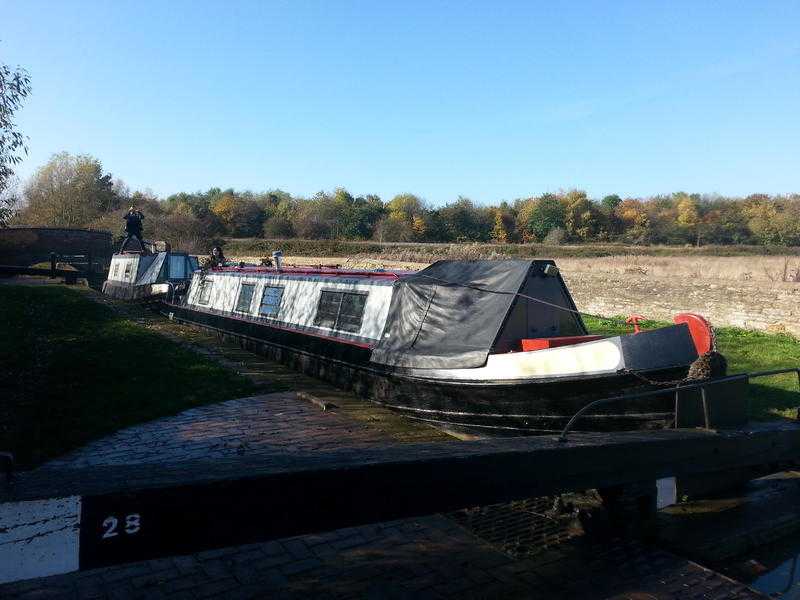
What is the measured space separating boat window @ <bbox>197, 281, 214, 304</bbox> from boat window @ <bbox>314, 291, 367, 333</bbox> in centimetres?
623

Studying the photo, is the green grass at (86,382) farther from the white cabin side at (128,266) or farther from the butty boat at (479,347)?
the white cabin side at (128,266)

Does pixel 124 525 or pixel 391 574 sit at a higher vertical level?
Answer: pixel 124 525

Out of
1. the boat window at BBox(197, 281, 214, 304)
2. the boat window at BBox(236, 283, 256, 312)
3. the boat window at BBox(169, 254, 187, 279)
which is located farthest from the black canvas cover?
the boat window at BBox(169, 254, 187, 279)

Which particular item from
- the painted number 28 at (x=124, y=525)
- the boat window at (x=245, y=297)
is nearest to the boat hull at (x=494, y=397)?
the boat window at (x=245, y=297)

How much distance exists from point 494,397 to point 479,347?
2.10 feet

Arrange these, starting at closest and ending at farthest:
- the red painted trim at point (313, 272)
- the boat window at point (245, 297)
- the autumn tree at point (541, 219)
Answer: the red painted trim at point (313, 272), the boat window at point (245, 297), the autumn tree at point (541, 219)

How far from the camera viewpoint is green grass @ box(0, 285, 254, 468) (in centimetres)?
617

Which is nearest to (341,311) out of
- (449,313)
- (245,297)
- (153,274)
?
(449,313)

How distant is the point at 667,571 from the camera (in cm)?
386

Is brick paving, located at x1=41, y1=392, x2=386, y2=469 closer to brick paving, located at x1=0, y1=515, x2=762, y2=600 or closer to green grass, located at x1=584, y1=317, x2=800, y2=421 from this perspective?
brick paving, located at x1=0, y1=515, x2=762, y2=600

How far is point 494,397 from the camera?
19.6 ft

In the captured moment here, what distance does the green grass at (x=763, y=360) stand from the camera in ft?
26.4

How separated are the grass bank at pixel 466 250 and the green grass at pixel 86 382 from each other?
17.8 metres

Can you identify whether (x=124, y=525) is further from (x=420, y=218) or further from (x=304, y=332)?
(x=420, y=218)
